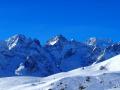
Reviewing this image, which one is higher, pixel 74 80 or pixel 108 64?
pixel 108 64

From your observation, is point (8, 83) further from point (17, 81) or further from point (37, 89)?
point (37, 89)

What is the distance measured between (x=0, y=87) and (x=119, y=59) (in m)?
27.4

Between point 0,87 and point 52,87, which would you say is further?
point 0,87

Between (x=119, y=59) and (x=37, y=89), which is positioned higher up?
(x=119, y=59)

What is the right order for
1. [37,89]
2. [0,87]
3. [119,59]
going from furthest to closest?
[119,59]
[0,87]
[37,89]

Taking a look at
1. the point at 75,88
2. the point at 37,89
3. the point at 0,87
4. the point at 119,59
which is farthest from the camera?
the point at 119,59

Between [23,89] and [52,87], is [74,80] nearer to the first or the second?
[52,87]

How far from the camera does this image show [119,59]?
80.1 meters

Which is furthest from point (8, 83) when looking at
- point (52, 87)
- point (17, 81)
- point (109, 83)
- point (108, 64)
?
point (108, 64)

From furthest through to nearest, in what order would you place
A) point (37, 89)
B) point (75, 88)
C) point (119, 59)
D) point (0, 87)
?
1. point (119, 59)
2. point (0, 87)
3. point (37, 89)
4. point (75, 88)

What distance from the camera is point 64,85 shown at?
49031mm

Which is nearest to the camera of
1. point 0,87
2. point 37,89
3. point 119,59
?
point 37,89

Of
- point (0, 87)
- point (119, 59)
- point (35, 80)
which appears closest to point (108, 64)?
point (119, 59)

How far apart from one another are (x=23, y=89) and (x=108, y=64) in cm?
2992
